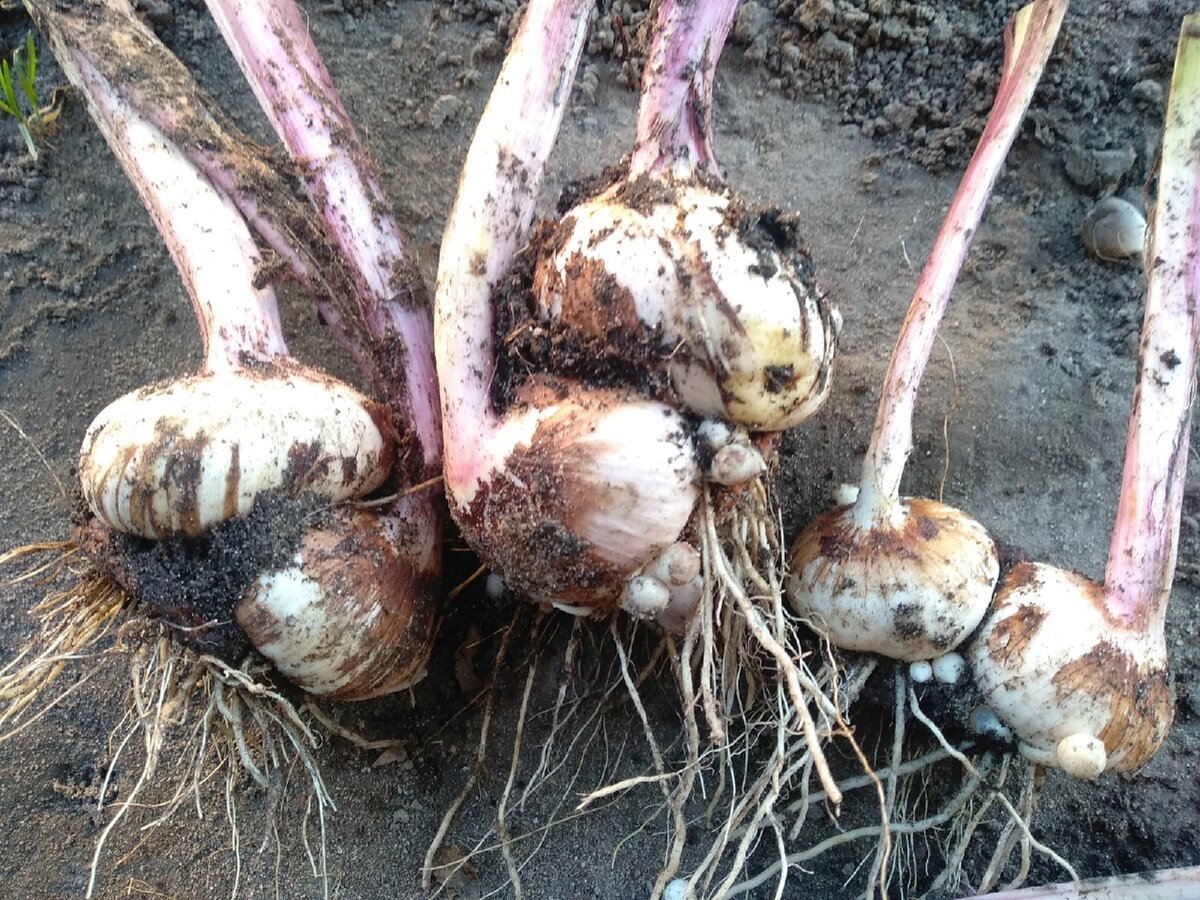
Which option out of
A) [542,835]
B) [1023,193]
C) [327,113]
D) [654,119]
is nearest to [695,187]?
[654,119]

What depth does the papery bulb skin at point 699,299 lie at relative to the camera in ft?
2.90

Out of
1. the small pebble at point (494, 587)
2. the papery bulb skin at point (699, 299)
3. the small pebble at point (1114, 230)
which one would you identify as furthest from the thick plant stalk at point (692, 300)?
the small pebble at point (1114, 230)

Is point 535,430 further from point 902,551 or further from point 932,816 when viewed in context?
point 932,816

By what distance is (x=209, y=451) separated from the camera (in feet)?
3.04

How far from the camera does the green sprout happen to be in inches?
54.0

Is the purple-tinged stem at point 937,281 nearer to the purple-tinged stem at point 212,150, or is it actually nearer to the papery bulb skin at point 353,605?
the papery bulb skin at point 353,605

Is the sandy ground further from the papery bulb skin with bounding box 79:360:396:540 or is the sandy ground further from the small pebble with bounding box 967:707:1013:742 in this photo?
the papery bulb skin with bounding box 79:360:396:540

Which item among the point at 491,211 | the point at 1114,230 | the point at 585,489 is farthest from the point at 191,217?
the point at 1114,230

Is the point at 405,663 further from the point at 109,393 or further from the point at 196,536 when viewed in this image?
the point at 109,393

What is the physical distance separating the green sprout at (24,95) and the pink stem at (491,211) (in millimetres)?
861

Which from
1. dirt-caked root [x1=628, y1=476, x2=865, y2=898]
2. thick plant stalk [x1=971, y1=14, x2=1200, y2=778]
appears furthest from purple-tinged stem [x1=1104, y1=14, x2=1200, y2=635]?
dirt-caked root [x1=628, y1=476, x2=865, y2=898]

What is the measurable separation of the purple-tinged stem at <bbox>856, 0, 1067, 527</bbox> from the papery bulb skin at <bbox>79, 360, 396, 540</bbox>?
0.64 meters

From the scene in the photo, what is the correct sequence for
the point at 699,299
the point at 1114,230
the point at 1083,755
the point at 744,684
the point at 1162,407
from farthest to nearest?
1. the point at 1114,230
2. the point at 744,684
3. the point at 1162,407
4. the point at 1083,755
5. the point at 699,299

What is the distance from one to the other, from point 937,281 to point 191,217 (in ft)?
3.12
